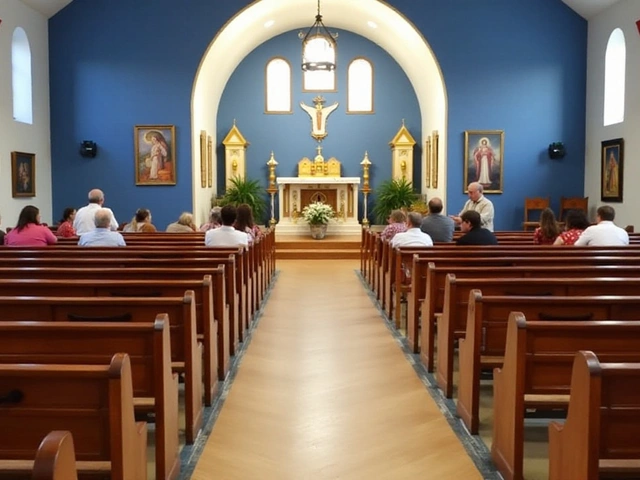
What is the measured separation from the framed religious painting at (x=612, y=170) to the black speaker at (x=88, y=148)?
9.73 metres

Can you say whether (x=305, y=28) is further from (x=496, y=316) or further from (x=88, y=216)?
(x=496, y=316)

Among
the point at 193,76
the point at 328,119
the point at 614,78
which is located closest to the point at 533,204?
the point at 614,78

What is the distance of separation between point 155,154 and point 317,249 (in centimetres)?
372

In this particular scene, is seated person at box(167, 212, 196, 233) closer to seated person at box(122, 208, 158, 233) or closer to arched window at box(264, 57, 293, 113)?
seated person at box(122, 208, 158, 233)

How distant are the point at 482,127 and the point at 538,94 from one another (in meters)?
1.27

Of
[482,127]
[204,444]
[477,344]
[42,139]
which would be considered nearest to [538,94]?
[482,127]

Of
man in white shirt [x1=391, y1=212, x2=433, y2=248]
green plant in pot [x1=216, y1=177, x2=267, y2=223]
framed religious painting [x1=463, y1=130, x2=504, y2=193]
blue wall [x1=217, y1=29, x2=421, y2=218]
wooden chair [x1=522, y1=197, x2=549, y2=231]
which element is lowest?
man in white shirt [x1=391, y1=212, x2=433, y2=248]

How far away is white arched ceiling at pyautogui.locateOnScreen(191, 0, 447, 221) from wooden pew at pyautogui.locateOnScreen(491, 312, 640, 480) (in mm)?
10715

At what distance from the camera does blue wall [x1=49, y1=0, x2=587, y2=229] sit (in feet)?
44.1

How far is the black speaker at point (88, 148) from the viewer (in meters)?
13.4

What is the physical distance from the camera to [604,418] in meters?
2.35

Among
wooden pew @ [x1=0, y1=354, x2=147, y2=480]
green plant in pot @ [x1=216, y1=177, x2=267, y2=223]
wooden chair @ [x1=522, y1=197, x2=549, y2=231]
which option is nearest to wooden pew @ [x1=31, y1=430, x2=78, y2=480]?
wooden pew @ [x1=0, y1=354, x2=147, y2=480]

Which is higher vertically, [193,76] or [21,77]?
[193,76]

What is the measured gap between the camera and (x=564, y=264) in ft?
19.0
